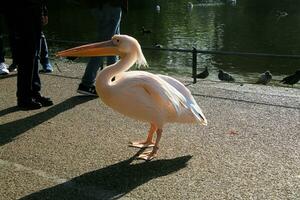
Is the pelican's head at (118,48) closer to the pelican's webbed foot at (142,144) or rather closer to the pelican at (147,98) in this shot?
the pelican at (147,98)

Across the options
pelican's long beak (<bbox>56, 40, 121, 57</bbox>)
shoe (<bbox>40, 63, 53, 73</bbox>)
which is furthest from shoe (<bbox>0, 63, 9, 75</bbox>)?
pelican's long beak (<bbox>56, 40, 121, 57</bbox>)

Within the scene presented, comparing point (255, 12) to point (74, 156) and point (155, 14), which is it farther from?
point (74, 156)

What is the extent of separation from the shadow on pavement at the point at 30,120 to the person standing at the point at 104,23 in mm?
206

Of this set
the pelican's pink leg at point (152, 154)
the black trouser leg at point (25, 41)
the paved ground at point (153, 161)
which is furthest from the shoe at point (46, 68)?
the pelican's pink leg at point (152, 154)

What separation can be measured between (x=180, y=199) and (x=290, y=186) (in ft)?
3.21

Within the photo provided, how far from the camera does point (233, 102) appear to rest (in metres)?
7.41

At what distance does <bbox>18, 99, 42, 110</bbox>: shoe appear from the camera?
6898mm

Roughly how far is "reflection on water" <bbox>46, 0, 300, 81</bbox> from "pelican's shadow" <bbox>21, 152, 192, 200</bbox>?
811 cm

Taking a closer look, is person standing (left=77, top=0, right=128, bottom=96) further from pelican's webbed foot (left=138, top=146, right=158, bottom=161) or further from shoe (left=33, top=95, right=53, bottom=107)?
pelican's webbed foot (left=138, top=146, right=158, bottom=161)

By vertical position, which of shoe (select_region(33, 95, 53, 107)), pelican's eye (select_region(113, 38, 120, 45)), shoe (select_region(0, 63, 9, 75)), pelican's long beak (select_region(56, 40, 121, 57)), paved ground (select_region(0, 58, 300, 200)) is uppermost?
pelican's eye (select_region(113, 38, 120, 45))

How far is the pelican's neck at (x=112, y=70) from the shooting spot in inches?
205

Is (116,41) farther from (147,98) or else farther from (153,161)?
(153,161)

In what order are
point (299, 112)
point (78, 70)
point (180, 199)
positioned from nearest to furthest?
point (180, 199), point (299, 112), point (78, 70)

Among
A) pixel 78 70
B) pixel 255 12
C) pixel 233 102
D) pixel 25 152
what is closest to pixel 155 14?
pixel 255 12
